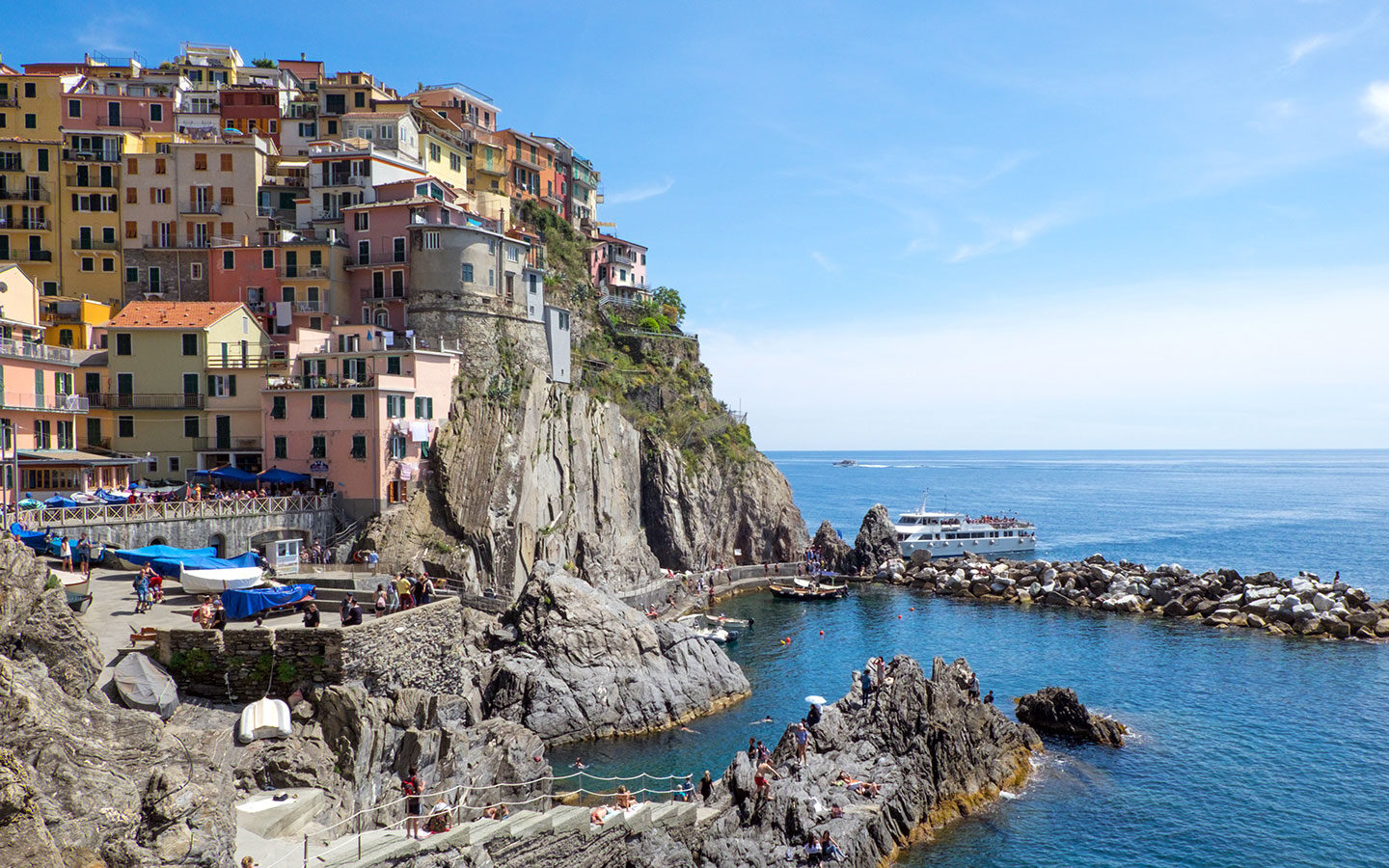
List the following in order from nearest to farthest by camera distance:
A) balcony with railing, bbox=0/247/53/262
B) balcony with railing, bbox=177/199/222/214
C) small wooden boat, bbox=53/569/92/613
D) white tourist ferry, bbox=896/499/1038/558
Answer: small wooden boat, bbox=53/569/92/613, balcony with railing, bbox=0/247/53/262, balcony with railing, bbox=177/199/222/214, white tourist ferry, bbox=896/499/1038/558

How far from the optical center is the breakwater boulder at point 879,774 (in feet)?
86.4

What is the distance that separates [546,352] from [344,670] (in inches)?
1450

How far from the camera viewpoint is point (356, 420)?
1860 inches

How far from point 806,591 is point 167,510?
1881 inches

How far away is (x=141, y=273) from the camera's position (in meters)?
59.3

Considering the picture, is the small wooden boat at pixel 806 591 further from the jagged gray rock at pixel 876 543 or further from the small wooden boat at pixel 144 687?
the small wooden boat at pixel 144 687

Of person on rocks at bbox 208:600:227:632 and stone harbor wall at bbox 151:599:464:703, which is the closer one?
stone harbor wall at bbox 151:599:464:703

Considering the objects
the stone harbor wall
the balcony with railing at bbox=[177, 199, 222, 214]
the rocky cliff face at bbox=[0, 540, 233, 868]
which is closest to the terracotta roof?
the balcony with railing at bbox=[177, 199, 222, 214]

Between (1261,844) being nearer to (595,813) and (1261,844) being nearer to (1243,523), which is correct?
(595,813)

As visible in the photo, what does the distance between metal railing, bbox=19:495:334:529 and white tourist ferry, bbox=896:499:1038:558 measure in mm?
59329

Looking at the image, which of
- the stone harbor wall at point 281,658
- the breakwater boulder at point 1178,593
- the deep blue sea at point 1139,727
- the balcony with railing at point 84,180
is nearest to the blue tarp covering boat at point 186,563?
the stone harbor wall at point 281,658

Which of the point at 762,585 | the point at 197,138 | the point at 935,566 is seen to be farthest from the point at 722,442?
the point at 197,138

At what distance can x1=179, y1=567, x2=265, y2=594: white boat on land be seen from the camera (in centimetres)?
2911

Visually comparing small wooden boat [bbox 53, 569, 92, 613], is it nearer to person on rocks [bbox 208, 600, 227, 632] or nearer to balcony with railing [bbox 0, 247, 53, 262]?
person on rocks [bbox 208, 600, 227, 632]
